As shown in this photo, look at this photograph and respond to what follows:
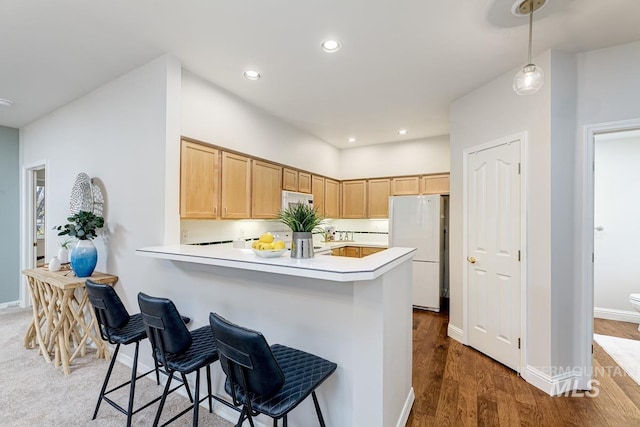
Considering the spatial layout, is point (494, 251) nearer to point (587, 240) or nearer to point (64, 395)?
point (587, 240)

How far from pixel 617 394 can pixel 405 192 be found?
3378 millimetres

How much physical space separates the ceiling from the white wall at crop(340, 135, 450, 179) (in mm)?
1595

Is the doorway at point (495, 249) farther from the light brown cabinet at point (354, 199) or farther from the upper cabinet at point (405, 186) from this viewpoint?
the light brown cabinet at point (354, 199)

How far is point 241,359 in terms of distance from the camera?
1217 millimetres

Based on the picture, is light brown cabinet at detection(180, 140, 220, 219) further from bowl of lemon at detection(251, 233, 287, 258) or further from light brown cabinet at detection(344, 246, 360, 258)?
light brown cabinet at detection(344, 246, 360, 258)

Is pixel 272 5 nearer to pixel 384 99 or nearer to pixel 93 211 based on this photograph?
pixel 384 99

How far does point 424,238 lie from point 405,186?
1.04 m

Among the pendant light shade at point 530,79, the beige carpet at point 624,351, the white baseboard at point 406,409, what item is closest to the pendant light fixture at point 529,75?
the pendant light shade at point 530,79

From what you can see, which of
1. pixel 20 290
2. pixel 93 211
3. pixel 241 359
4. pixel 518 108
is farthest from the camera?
pixel 20 290

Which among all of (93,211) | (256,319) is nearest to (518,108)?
(256,319)

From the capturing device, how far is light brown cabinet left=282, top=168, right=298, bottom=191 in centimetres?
409

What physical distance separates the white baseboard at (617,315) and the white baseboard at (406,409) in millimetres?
3294

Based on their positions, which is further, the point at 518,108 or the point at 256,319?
the point at 518,108

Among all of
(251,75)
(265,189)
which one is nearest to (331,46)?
(251,75)
